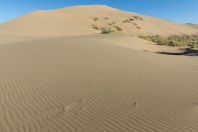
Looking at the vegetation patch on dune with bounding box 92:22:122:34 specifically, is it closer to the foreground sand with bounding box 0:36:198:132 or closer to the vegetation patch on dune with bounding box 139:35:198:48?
the vegetation patch on dune with bounding box 139:35:198:48

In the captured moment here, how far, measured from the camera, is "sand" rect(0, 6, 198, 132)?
4.78m

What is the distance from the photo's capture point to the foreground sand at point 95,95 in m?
4.78

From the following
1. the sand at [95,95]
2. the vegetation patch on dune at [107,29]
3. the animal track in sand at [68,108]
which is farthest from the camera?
the vegetation patch on dune at [107,29]

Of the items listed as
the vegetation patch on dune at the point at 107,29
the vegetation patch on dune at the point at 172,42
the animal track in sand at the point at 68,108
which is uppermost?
the vegetation patch on dune at the point at 107,29

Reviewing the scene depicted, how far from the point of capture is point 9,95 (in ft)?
20.7

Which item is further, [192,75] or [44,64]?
[44,64]

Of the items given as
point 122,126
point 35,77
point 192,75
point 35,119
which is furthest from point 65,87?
point 192,75

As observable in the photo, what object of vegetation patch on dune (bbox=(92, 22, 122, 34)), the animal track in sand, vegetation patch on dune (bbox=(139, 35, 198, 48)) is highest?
vegetation patch on dune (bbox=(92, 22, 122, 34))

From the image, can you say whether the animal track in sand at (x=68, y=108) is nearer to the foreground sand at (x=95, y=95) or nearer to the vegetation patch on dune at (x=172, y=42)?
the foreground sand at (x=95, y=95)

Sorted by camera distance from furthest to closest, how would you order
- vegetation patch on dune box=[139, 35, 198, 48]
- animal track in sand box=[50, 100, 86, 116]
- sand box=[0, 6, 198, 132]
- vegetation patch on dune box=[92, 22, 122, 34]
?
vegetation patch on dune box=[92, 22, 122, 34] < vegetation patch on dune box=[139, 35, 198, 48] < animal track in sand box=[50, 100, 86, 116] < sand box=[0, 6, 198, 132]

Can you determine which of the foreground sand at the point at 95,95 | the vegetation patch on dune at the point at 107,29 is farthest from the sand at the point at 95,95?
the vegetation patch on dune at the point at 107,29

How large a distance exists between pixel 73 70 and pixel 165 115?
14.7 ft

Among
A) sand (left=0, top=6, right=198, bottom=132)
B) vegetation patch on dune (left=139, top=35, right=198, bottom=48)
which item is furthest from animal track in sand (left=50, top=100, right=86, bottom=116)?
vegetation patch on dune (left=139, top=35, right=198, bottom=48)

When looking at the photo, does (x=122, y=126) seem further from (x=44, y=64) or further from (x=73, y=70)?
(x=44, y=64)
